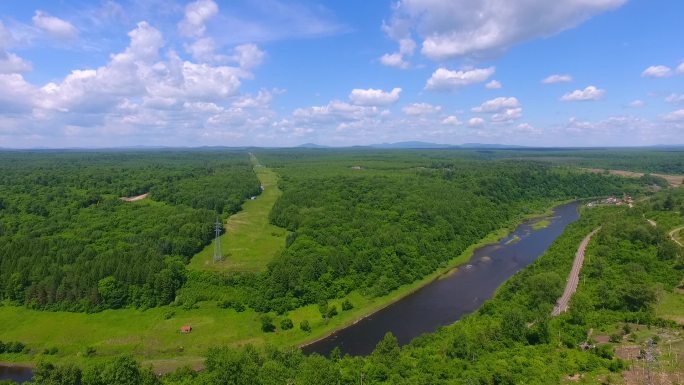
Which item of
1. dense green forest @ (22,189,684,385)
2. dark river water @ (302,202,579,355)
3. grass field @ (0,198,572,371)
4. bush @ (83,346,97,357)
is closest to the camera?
dense green forest @ (22,189,684,385)

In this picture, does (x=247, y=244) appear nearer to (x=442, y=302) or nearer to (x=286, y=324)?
(x=286, y=324)

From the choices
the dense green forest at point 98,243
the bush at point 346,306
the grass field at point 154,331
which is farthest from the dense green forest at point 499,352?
the dense green forest at point 98,243

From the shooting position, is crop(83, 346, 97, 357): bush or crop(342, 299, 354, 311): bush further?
crop(342, 299, 354, 311): bush

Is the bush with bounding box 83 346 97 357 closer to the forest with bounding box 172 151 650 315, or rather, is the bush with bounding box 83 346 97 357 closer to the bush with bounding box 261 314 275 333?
the forest with bounding box 172 151 650 315

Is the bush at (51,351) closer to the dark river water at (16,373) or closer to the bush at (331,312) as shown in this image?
the dark river water at (16,373)

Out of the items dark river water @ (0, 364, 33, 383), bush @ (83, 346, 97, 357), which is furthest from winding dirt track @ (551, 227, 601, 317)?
dark river water @ (0, 364, 33, 383)

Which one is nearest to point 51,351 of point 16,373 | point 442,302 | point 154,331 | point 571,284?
point 16,373
